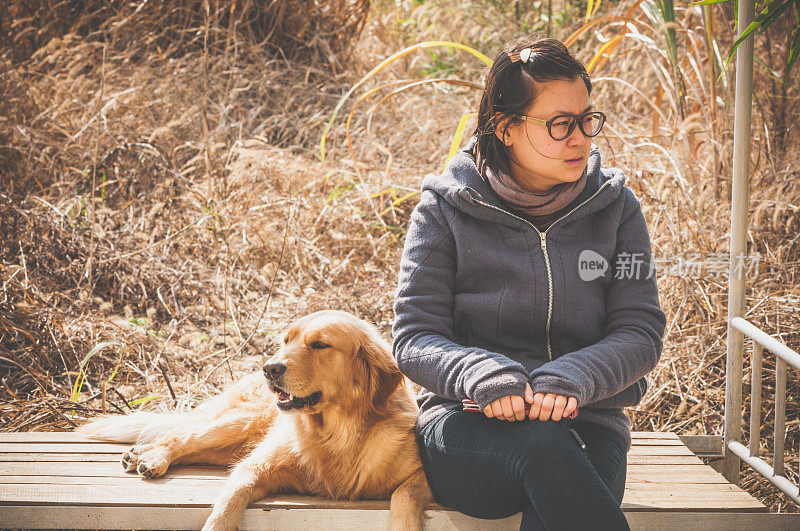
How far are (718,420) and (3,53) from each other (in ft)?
17.8

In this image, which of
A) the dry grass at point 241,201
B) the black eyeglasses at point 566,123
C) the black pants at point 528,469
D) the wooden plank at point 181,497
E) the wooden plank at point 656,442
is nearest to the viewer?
the black pants at point 528,469

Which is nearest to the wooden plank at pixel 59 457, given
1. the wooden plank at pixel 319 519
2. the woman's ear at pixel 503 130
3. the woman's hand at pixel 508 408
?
the wooden plank at pixel 319 519

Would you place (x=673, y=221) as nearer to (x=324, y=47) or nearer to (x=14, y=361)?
(x=14, y=361)

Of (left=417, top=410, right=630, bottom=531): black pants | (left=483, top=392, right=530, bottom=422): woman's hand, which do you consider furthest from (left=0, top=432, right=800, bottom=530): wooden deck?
(left=483, top=392, right=530, bottom=422): woman's hand

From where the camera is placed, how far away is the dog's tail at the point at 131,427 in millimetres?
2291

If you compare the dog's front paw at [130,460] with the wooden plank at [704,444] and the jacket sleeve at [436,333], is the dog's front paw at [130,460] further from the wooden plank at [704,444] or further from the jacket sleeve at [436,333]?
the wooden plank at [704,444]

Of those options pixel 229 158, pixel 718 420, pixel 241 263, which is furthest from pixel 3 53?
pixel 718 420

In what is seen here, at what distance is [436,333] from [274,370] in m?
0.41

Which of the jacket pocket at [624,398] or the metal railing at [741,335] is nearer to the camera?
the jacket pocket at [624,398]

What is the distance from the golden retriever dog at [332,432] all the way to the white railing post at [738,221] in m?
0.97

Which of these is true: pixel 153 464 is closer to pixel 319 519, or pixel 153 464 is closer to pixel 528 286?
pixel 319 519

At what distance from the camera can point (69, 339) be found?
3.26 metres

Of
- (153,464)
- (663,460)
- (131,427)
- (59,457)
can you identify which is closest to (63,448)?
(59,457)

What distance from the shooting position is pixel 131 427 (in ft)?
7.72
